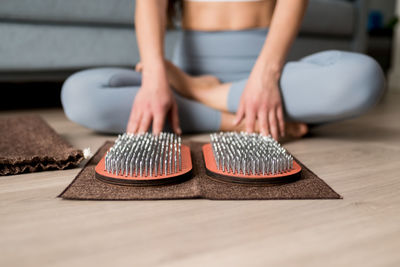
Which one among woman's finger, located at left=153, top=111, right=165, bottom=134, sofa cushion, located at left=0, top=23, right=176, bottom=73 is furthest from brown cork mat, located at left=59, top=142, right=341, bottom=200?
sofa cushion, located at left=0, top=23, right=176, bottom=73

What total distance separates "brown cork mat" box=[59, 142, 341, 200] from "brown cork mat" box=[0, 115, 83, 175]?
9 centimetres

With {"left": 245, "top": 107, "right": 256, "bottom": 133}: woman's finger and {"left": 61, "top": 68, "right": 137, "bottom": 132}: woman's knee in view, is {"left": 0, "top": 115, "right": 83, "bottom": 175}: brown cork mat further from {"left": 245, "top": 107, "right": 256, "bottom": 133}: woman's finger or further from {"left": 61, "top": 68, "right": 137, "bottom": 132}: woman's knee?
{"left": 245, "top": 107, "right": 256, "bottom": 133}: woman's finger

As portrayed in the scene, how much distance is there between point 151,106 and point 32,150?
0.88 ft

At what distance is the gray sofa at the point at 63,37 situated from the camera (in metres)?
1.40

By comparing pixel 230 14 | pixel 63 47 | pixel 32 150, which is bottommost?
pixel 32 150

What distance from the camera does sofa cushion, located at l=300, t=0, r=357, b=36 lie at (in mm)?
1920

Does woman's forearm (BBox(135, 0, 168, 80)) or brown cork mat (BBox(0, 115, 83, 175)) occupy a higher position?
woman's forearm (BBox(135, 0, 168, 80))

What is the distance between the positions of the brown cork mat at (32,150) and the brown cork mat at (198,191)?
0.09m

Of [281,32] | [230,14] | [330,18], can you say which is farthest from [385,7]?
[281,32]

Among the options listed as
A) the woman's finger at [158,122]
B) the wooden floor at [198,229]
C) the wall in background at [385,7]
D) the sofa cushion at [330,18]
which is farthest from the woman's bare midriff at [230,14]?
the wall in background at [385,7]

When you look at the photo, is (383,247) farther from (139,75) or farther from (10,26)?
(10,26)

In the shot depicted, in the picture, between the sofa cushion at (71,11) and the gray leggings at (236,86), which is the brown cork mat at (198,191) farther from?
the sofa cushion at (71,11)

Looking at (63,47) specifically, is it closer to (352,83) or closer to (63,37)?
(63,37)

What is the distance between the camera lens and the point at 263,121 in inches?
35.0
